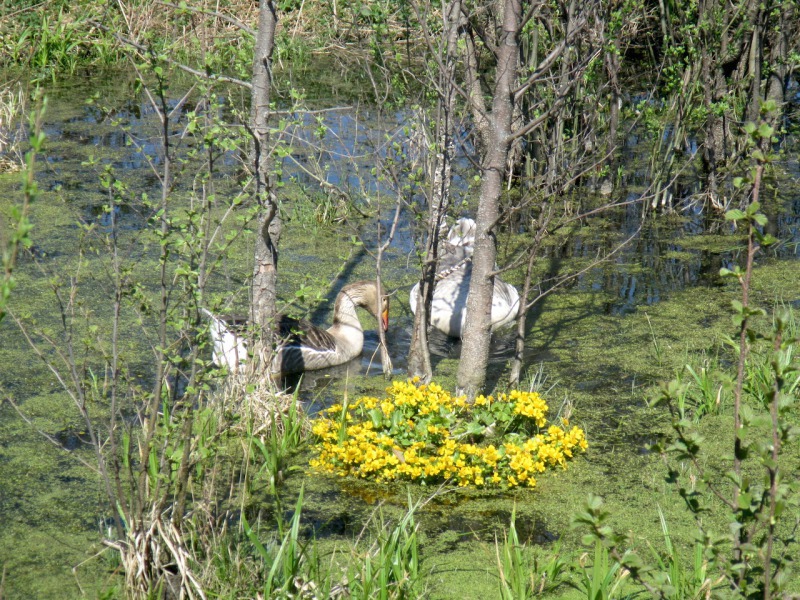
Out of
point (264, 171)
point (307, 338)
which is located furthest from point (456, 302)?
point (264, 171)

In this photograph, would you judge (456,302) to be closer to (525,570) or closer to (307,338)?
(307,338)

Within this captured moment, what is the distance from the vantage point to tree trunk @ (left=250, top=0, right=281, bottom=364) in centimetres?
455

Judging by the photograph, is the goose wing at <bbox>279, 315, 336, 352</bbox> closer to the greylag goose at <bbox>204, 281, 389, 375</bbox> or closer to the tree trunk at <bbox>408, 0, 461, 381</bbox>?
the greylag goose at <bbox>204, 281, 389, 375</bbox>

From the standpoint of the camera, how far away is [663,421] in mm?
5246

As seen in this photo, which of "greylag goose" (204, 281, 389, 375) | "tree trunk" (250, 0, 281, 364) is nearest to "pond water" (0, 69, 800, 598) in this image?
"greylag goose" (204, 281, 389, 375)

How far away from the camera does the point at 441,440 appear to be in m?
4.69

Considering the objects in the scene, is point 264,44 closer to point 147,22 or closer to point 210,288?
point 210,288

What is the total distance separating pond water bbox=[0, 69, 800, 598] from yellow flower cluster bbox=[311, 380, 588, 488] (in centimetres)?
14

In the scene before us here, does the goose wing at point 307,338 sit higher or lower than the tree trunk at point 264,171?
lower

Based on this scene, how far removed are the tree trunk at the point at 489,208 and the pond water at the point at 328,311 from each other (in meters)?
0.70

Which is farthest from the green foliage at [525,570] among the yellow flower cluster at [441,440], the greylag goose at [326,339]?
the greylag goose at [326,339]

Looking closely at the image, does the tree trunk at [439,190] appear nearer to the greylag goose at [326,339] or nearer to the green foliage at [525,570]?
the greylag goose at [326,339]

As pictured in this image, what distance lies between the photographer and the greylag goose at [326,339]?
578 cm

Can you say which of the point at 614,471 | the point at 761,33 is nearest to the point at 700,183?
the point at 761,33
